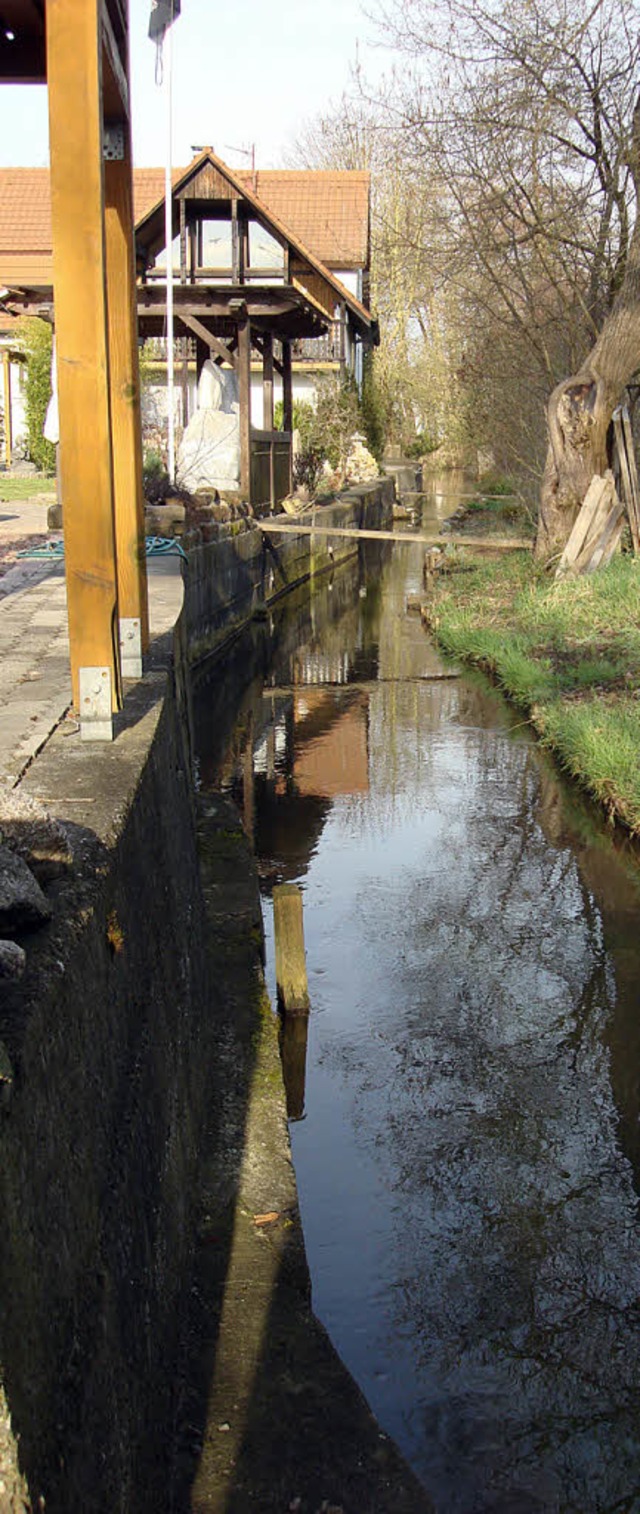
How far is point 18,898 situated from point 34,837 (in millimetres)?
416

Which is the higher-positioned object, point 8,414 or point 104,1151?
point 8,414

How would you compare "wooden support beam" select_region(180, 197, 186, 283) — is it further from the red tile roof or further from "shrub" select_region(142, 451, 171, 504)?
the red tile roof

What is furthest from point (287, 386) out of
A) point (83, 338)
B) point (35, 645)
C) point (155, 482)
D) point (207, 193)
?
point (83, 338)

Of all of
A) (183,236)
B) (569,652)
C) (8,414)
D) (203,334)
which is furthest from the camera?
(8,414)

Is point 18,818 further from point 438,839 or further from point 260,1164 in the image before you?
point 438,839

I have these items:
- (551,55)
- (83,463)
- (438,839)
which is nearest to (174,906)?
(83,463)

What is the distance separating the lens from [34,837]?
289cm

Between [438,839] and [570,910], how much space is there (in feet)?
5.03

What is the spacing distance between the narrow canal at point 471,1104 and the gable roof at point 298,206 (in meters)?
26.3

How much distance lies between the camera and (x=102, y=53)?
467cm

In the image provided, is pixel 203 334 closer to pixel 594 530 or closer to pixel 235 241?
pixel 235 241

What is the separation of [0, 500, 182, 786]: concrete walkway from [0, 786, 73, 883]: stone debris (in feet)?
3.41

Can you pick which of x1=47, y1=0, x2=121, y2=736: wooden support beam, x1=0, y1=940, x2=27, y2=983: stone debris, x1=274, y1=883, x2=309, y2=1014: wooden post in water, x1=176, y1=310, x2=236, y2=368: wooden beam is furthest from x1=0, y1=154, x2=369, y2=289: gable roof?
x1=0, y1=940, x2=27, y2=983: stone debris

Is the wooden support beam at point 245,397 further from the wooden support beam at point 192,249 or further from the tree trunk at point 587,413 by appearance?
the tree trunk at point 587,413
